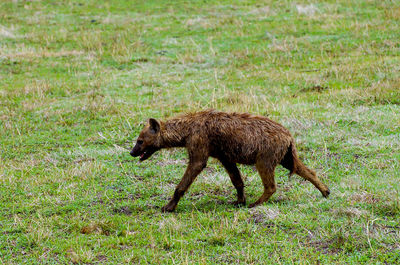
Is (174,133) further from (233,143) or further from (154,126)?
(233,143)

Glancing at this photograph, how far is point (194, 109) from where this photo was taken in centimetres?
1177

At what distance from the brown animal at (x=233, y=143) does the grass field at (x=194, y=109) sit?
1.12 feet

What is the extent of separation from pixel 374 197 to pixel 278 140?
1388 mm

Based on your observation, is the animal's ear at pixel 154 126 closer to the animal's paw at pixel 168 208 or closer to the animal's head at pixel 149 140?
the animal's head at pixel 149 140

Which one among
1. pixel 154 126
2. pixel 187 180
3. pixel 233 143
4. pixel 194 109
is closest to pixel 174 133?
pixel 154 126

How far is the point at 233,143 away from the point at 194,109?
4.62 meters

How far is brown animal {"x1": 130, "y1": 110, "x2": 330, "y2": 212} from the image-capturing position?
7102 mm

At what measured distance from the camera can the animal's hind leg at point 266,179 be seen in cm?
711

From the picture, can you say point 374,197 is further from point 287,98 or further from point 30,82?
point 30,82

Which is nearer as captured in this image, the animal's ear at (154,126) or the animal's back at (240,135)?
the animal's back at (240,135)

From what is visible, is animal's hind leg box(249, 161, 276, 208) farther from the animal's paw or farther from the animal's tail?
the animal's paw

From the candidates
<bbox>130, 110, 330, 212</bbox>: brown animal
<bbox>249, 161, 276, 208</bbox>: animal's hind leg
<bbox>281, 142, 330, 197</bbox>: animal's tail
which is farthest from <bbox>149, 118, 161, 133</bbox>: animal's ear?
<bbox>281, 142, 330, 197</bbox>: animal's tail

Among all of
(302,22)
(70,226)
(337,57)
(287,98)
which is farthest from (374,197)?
(302,22)

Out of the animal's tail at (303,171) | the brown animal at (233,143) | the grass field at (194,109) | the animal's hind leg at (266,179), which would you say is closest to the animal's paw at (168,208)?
the brown animal at (233,143)
